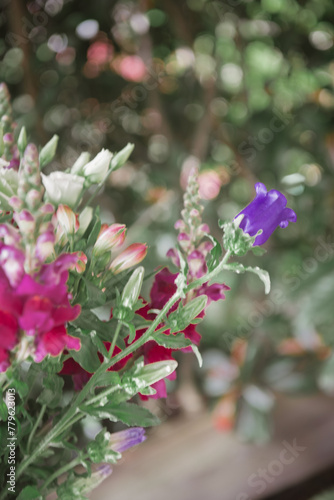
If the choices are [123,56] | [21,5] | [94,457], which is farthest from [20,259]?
[123,56]

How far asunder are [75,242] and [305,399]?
133 cm

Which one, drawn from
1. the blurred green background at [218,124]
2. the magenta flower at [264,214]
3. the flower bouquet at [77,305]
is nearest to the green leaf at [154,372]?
the flower bouquet at [77,305]

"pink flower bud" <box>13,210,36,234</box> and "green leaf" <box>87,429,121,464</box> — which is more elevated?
"pink flower bud" <box>13,210,36,234</box>

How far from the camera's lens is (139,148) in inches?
55.4

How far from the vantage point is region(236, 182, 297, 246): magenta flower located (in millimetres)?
335

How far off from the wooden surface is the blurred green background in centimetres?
7

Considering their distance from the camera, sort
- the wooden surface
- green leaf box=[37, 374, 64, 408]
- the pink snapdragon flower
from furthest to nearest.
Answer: the wooden surface
green leaf box=[37, 374, 64, 408]
the pink snapdragon flower

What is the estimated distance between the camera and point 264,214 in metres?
0.34

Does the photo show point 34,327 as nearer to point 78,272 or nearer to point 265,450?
point 78,272

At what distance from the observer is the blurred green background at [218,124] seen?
1.26 metres

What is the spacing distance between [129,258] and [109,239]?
0.08ft

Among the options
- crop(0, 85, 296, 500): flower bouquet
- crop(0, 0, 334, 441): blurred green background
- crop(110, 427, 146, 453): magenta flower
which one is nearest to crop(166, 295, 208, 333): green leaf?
crop(0, 85, 296, 500): flower bouquet

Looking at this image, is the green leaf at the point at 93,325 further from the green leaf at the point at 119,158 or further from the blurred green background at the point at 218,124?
the blurred green background at the point at 218,124

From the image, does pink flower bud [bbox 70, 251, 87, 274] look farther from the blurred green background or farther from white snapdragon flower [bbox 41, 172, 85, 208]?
the blurred green background
